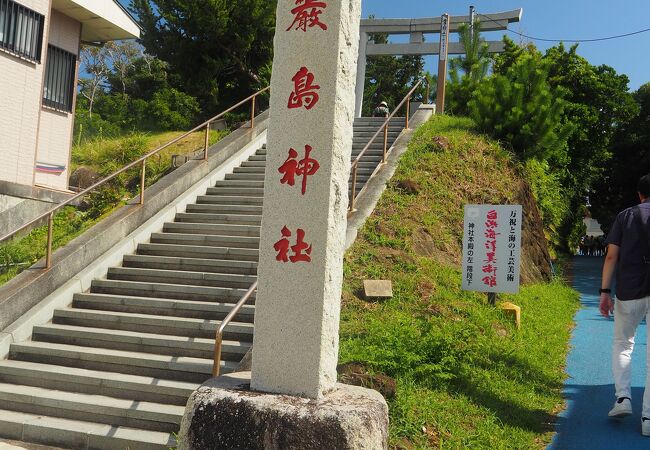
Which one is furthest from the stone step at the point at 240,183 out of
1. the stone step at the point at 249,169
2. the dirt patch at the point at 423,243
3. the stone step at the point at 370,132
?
the stone step at the point at 370,132

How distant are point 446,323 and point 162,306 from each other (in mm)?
3378

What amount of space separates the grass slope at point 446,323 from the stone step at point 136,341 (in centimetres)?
123

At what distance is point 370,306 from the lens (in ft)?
24.3

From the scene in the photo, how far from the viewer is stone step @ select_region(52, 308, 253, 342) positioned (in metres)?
6.44

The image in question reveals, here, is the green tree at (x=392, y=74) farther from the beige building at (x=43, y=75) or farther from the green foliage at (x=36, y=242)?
the green foliage at (x=36, y=242)

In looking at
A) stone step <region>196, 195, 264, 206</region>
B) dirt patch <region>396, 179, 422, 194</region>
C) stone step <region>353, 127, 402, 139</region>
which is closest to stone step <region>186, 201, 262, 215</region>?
stone step <region>196, 195, 264, 206</region>

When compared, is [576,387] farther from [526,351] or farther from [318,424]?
[318,424]

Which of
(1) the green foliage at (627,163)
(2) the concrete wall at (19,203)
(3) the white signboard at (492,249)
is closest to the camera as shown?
(3) the white signboard at (492,249)

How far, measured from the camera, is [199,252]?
27.1 ft

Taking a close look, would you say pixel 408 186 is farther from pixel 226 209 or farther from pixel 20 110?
pixel 20 110

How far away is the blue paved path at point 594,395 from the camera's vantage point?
4742 millimetres

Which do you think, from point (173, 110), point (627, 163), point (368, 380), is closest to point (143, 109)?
point (173, 110)

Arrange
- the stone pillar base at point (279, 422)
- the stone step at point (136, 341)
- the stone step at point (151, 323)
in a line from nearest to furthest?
the stone pillar base at point (279, 422), the stone step at point (136, 341), the stone step at point (151, 323)

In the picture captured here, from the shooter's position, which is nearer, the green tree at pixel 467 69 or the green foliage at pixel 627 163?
the green tree at pixel 467 69
